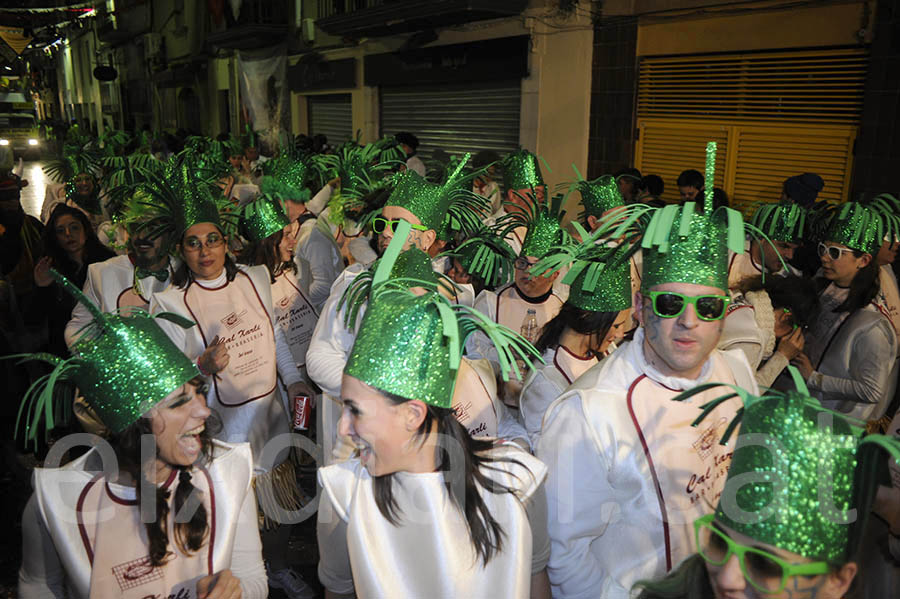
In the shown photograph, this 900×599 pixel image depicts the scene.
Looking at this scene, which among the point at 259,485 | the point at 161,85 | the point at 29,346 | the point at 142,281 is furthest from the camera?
the point at 161,85

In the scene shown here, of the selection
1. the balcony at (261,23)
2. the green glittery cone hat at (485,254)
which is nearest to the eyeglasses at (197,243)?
the green glittery cone hat at (485,254)

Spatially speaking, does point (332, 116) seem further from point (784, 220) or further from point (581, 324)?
point (581, 324)

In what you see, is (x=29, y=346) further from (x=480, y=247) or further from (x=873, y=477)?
(x=873, y=477)

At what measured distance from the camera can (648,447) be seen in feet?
6.55

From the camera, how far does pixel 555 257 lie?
2.43 m

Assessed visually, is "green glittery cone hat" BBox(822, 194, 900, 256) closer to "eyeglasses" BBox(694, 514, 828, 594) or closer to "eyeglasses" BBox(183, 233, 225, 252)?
"eyeglasses" BBox(694, 514, 828, 594)

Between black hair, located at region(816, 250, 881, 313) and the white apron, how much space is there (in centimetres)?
342

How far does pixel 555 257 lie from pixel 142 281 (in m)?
2.96

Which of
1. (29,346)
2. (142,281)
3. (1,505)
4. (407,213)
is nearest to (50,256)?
(29,346)

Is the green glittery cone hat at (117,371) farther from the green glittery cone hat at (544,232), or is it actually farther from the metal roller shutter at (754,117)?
the metal roller shutter at (754,117)

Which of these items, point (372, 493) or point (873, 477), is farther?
point (372, 493)

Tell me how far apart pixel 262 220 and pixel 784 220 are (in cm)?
375

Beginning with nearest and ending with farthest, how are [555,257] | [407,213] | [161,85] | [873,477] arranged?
[873,477] < [555,257] < [407,213] < [161,85]

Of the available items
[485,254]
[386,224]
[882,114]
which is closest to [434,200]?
[386,224]
